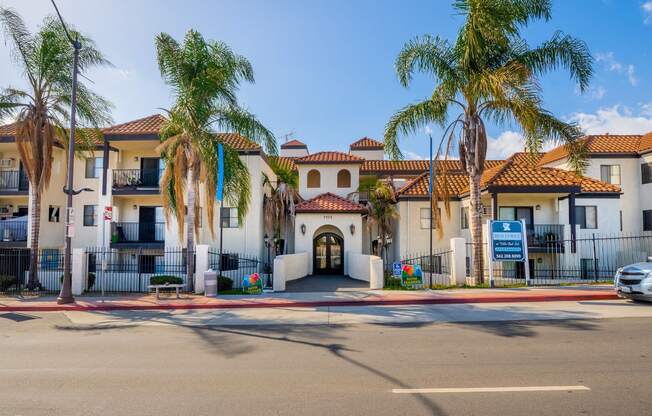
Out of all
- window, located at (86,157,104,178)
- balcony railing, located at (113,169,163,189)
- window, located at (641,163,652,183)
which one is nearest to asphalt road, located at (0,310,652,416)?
balcony railing, located at (113,169,163,189)

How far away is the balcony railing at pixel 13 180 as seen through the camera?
78.0 feet

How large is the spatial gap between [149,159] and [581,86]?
887 inches

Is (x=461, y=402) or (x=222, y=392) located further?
(x=222, y=392)

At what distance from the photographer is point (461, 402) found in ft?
15.8

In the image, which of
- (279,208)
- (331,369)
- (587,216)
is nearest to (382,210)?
(279,208)

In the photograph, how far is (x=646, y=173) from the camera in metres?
26.2

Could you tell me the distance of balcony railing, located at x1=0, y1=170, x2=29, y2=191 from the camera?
23.8 meters

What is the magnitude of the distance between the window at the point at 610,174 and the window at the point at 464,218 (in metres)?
11.0

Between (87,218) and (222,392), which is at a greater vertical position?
(87,218)

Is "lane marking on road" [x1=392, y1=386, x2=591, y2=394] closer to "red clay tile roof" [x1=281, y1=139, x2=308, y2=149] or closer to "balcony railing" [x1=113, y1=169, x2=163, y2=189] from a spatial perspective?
"balcony railing" [x1=113, y1=169, x2=163, y2=189]

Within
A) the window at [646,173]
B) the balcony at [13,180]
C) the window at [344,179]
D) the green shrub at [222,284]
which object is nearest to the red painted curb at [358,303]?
the green shrub at [222,284]

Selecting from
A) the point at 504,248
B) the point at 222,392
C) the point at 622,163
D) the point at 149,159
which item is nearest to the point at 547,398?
the point at 222,392

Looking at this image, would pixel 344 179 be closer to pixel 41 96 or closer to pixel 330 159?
pixel 330 159

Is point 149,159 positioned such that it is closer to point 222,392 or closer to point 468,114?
point 468,114
